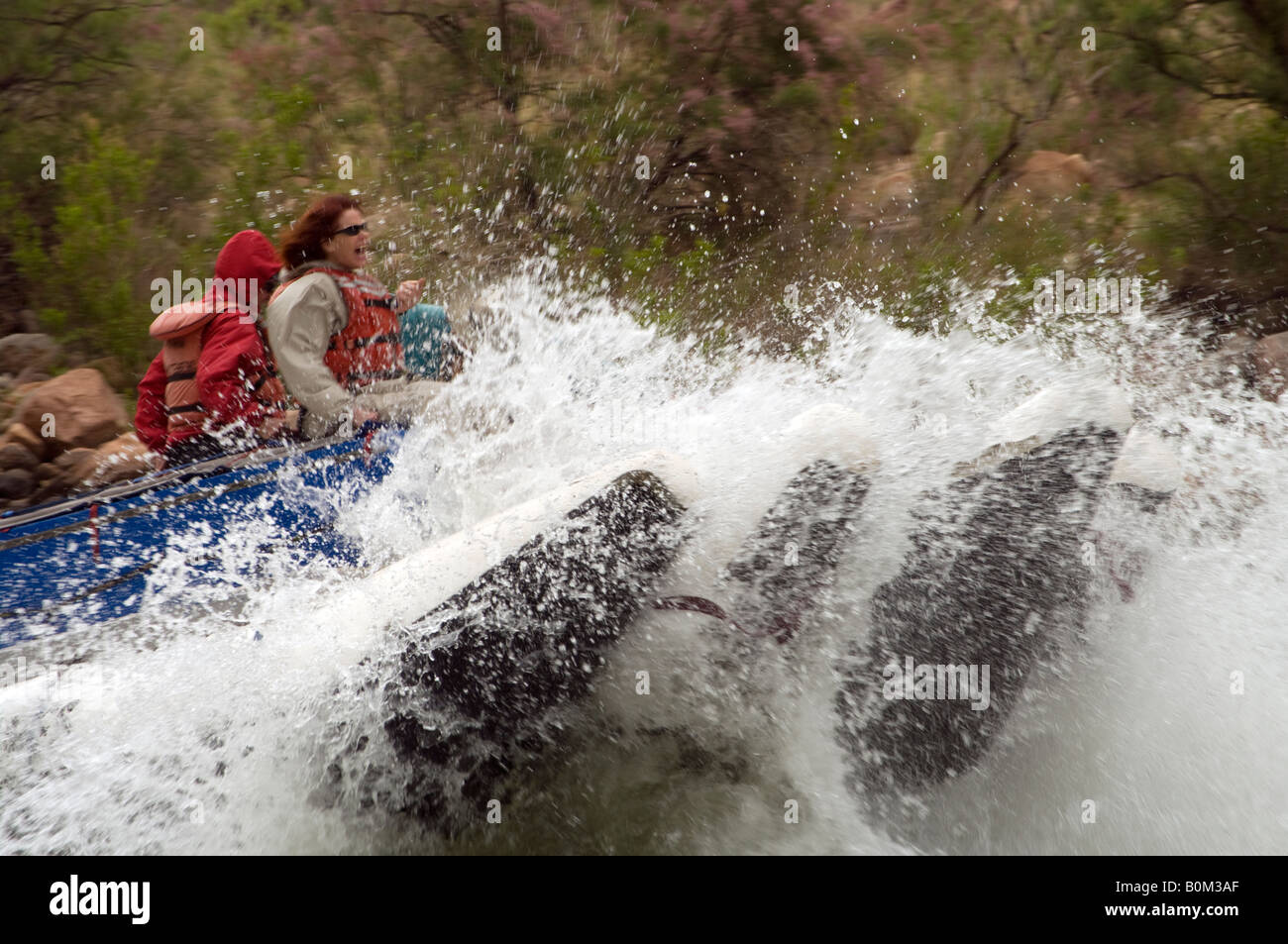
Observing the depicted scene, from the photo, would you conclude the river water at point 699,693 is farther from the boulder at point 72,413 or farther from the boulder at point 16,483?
the boulder at point 16,483

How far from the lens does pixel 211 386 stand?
10.4 feet

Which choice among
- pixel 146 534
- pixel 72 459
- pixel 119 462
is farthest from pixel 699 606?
pixel 72 459

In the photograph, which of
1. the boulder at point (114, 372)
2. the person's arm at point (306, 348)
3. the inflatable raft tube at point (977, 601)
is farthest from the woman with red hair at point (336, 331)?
the boulder at point (114, 372)

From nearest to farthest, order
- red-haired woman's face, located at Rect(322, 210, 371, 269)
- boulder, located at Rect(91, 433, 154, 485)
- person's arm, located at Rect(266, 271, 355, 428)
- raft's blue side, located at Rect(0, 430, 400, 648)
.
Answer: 1. raft's blue side, located at Rect(0, 430, 400, 648)
2. person's arm, located at Rect(266, 271, 355, 428)
3. red-haired woman's face, located at Rect(322, 210, 371, 269)
4. boulder, located at Rect(91, 433, 154, 485)

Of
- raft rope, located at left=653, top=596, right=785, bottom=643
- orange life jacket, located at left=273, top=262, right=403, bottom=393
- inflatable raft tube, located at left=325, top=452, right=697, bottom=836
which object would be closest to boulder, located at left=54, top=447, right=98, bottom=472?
orange life jacket, located at left=273, top=262, right=403, bottom=393

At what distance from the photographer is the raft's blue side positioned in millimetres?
2701

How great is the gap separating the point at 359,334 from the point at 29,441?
2.44 meters

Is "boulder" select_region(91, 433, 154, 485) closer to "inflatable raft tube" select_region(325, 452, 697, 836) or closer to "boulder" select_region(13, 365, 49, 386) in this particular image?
"boulder" select_region(13, 365, 49, 386)

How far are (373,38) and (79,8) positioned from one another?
167cm

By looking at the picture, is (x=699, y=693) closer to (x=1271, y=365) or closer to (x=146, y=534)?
(x=146, y=534)

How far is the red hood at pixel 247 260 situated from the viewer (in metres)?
3.46

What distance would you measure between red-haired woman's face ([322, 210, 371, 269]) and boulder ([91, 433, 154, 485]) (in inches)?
61.7

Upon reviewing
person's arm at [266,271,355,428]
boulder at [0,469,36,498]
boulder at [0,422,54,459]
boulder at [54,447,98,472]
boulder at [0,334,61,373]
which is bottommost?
boulder at [0,469,36,498]
